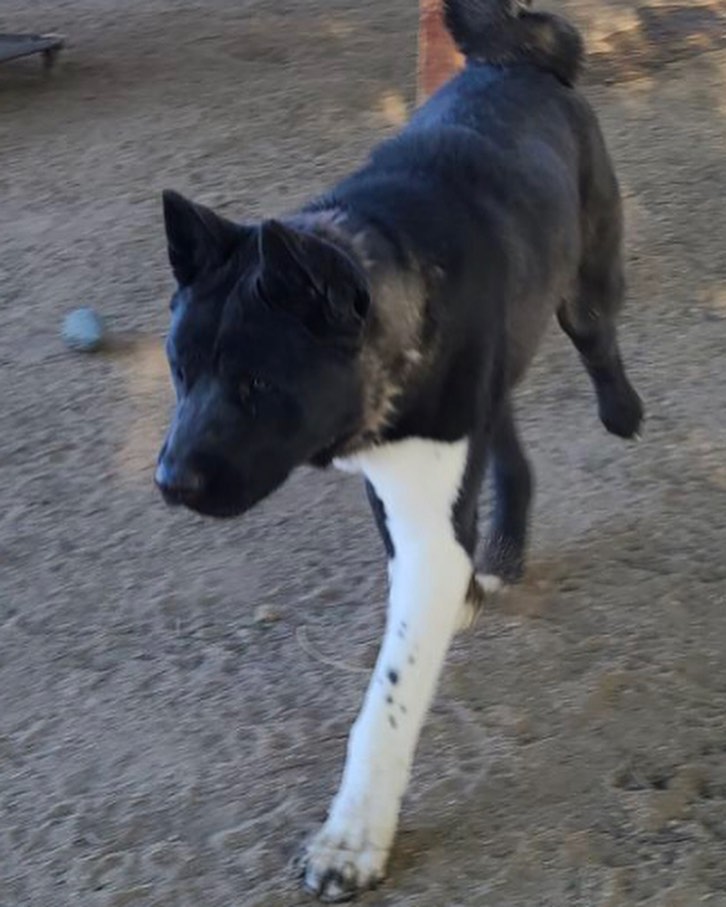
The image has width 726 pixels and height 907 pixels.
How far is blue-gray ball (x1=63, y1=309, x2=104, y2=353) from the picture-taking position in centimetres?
529

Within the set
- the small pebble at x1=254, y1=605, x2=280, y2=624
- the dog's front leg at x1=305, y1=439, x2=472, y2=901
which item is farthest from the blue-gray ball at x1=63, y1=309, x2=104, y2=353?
the dog's front leg at x1=305, y1=439, x2=472, y2=901

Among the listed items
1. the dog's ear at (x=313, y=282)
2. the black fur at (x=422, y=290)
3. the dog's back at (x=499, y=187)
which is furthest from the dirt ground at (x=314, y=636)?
the dog's ear at (x=313, y=282)

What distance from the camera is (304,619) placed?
385 cm

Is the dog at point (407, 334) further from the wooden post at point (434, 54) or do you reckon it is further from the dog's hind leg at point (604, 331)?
the wooden post at point (434, 54)

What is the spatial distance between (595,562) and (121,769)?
1329 millimetres

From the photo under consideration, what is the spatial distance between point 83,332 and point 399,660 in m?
2.64

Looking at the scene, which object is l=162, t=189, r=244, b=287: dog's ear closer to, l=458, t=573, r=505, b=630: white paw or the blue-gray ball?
l=458, t=573, r=505, b=630: white paw

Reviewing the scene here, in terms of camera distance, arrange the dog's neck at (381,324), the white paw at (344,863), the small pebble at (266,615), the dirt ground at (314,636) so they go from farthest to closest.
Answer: the small pebble at (266,615) → the dirt ground at (314,636) → the white paw at (344,863) → the dog's neck at (381,324)

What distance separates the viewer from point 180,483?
263cm

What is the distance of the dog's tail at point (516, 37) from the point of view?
12.3 feet

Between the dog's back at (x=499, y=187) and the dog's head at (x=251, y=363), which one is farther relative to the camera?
the dog's back at (x=499, y=187)

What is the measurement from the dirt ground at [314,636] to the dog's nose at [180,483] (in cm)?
87

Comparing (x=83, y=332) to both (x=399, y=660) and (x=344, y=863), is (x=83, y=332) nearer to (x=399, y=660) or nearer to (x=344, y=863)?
(x=399, y=660)

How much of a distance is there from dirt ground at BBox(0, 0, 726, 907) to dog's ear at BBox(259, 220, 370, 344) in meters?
1.11
